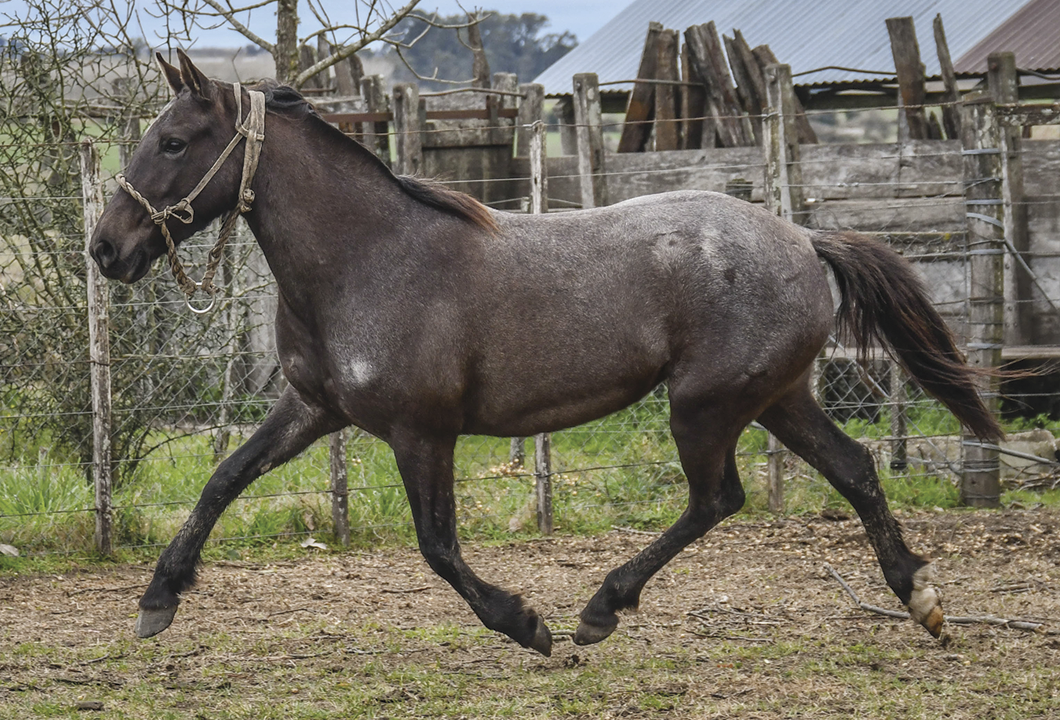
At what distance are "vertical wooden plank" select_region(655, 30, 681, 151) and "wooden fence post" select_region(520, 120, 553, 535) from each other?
11.0 feet

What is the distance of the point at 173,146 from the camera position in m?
4.11

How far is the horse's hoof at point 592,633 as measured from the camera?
14.3 ft

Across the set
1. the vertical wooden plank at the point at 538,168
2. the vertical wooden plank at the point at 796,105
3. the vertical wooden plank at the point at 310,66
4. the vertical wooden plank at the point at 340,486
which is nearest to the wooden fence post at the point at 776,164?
the vertical wooden plank at the point at 538,168

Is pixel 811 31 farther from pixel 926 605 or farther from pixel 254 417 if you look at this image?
pixel 926 605

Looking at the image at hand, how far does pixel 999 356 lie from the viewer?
6.97m

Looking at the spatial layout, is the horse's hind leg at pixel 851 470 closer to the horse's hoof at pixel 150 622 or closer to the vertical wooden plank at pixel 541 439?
the vertical wooden plank at pixel 541 439

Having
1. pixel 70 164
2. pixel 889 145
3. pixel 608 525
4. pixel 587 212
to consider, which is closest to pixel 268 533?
pixel 608 525

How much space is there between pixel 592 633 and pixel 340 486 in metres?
2.62

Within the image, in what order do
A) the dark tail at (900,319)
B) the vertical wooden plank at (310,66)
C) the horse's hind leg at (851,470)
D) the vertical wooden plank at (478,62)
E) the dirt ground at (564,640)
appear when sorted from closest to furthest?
the dirt ground at (564,640)
the horse's hind leg at (851,470)
the dark tail at (900,319)
the vertical wooden plank at (478,62)
the vertical wooden plank at (310,66)

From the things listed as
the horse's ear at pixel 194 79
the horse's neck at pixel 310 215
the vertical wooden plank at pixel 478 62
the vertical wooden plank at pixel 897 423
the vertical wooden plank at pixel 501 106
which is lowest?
the vertical wooden plank at pixel 897 423

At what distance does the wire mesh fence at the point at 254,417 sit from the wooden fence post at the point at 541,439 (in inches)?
3.7

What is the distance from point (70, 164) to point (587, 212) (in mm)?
4053

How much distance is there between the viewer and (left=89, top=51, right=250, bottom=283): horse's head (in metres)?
4.07

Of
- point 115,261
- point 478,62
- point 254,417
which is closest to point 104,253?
point 115,261
